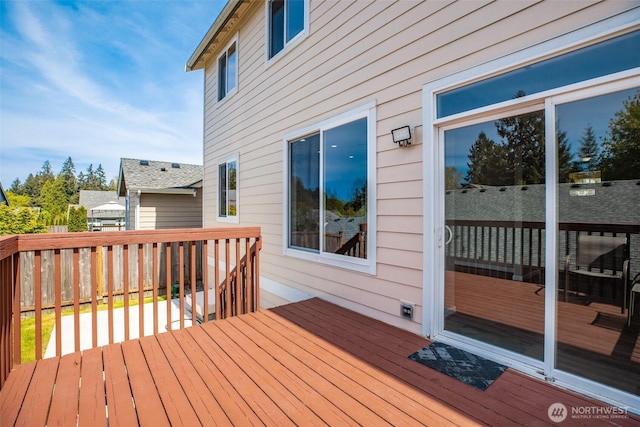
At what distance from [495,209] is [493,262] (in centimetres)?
59

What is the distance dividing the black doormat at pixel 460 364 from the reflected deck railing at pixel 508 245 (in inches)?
27.5

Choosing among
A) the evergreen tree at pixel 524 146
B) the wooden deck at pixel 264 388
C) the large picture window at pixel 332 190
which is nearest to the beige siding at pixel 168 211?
the large picture window at pixel 332 190

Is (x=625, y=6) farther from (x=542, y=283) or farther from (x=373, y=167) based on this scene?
(x=373, y=167)

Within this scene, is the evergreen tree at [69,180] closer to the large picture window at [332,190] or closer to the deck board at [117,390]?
the large picture window at [332,190]

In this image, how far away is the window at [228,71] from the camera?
6.56 metres

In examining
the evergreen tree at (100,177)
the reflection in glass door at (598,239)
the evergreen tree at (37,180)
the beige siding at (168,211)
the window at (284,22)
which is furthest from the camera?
the evergreen tree at (100,177)

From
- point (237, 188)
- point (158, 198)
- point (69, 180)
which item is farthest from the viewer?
point (69, 180)

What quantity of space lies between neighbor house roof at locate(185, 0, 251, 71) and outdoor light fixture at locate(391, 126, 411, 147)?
473 cm

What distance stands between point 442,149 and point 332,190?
1.54m

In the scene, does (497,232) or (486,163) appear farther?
(497,232)

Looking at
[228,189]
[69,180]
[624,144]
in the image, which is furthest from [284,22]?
[69,180]

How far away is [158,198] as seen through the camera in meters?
10.9

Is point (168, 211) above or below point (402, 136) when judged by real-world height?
below

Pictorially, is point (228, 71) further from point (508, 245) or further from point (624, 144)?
point (624, 144)
